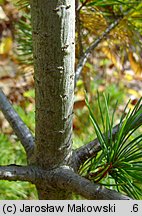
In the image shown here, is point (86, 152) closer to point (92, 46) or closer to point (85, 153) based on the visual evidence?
point (85, 153)

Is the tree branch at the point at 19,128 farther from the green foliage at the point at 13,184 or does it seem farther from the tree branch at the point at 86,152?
the green foliage at the point at 13,184

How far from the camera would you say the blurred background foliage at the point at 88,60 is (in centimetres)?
78

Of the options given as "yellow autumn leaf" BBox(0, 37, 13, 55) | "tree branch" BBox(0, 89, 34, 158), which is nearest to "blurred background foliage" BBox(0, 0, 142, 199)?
"yellow autumn leaf" BBox(0, 37, 13, 55)

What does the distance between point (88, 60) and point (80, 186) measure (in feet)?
2.17

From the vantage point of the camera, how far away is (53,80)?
468 millimetres

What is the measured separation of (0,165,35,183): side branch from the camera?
1.58 feet

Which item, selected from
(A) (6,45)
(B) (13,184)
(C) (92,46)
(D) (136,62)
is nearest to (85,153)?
(C) (92,46)

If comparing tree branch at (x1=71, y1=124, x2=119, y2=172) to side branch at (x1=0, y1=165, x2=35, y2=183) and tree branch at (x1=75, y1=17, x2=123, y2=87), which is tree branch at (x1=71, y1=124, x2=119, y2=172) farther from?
tree branch at (x1=75, y1=17, x2=123, y2=87)

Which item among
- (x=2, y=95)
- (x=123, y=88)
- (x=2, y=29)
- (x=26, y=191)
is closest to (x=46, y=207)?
(x=2, y=95)

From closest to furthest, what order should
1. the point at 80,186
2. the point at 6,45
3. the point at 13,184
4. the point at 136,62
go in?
the point at 80,186 → the point at 13,184 → the point at 136,62 → the point at 6,45

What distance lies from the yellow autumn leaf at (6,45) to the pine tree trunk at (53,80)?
5.15 ft

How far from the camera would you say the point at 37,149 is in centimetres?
54

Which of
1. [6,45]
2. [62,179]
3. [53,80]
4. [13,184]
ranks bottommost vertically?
[13,184]

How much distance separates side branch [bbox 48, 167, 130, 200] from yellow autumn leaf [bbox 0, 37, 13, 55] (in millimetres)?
1598
